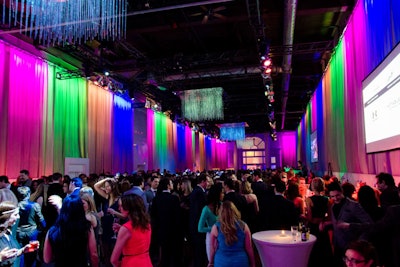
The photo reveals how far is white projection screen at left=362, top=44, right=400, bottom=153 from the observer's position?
4156 millimetres

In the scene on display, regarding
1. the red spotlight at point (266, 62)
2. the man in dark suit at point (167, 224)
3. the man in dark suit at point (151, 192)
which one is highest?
the red spotlight at point (266, 62)

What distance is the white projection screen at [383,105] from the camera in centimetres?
416

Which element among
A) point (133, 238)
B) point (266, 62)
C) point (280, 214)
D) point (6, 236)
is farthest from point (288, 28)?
point (6, 236)

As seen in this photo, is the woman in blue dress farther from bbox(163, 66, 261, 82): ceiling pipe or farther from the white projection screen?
bbox(163, 66, 261, 82): ceiling pipe

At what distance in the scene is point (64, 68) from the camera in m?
10.6

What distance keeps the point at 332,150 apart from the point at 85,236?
25.5 feet

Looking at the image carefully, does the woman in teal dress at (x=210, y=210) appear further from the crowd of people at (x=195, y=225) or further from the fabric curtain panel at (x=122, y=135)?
the fabric curtain panel at (x=122, y=135)

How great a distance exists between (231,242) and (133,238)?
0.84 metres

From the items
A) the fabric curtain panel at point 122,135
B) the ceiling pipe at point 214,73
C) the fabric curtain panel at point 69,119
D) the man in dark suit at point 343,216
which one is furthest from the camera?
the fabric curtain panel at point 122,135

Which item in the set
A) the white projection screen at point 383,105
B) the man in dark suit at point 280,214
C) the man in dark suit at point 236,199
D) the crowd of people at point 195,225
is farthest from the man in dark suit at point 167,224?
the white projection screen at point 383,105

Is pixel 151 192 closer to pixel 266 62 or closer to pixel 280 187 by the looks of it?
pixel 280 187

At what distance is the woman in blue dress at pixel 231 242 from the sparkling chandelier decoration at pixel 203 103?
30.8 feet

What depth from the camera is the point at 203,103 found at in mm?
12422

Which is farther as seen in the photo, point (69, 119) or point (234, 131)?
point (234, 131)
